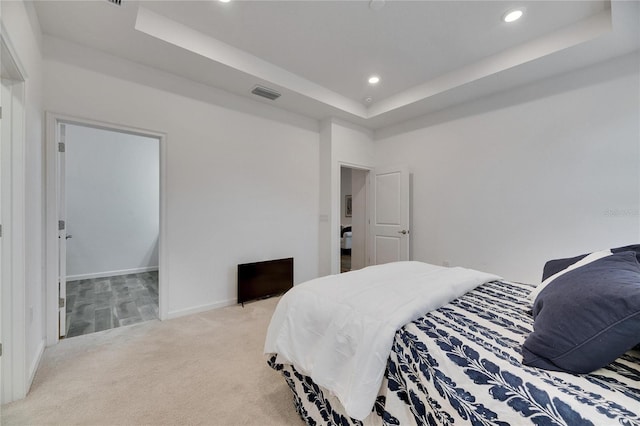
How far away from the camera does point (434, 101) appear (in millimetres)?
3566

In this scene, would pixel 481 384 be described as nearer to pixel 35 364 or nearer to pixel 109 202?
pixel 35 364

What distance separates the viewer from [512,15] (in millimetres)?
2299

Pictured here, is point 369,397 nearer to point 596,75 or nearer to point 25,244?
point 25,244

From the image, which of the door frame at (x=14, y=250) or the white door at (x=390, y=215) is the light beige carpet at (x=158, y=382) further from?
the white door at (x=390, y=215)

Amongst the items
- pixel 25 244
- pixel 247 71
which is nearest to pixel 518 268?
pixel 247 71

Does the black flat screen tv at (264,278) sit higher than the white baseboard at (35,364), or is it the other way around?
the black flat screen tv at (264,278)

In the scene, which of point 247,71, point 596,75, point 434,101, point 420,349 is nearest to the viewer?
point 420,349

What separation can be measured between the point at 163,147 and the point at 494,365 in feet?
10.7

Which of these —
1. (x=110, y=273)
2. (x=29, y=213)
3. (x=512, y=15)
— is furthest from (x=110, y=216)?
(x=512, y=15)

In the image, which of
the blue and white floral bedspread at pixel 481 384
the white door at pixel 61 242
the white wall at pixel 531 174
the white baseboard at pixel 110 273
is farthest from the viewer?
the white baseboard at pixel 110 273

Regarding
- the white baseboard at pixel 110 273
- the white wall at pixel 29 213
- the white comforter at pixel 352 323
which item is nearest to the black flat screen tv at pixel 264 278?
the white wall at pixel 29 213

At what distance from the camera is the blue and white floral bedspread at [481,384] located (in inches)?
27.8

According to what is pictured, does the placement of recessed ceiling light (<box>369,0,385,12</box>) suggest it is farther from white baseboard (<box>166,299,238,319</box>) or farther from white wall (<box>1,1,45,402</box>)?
white baseboard (<box>166,299,238,319</box>)

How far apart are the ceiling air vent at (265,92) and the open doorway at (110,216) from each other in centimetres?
176
